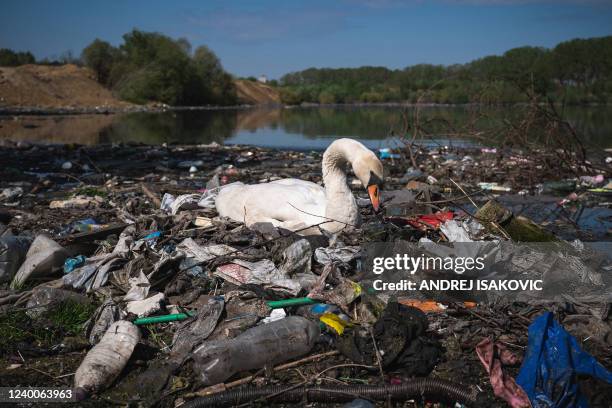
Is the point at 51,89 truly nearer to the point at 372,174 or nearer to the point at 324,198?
the point at 324,198

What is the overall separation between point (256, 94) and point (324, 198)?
414ft

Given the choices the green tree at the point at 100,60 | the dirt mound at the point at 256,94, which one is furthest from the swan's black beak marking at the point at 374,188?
the dirt mound at the point at 256,94

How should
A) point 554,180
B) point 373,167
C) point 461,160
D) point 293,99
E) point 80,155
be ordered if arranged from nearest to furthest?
point 373,167 < point 554,180 < point 461,160 < point 80,155 < point 293,99

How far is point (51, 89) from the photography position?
6981cm

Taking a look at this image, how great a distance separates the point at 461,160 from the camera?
13805 millimetres

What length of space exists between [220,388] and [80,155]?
45.3 feet

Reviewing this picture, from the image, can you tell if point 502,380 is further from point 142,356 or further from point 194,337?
point 142,356

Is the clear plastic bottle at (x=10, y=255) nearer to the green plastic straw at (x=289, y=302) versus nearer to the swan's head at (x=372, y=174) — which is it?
the green plastic straw at (x=289, y=302)

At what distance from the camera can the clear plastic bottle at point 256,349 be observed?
11.6ft

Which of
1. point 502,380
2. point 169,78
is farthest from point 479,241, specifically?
point 169,78

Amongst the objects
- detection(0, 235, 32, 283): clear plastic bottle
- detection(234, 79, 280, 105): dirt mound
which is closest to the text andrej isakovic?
detection(0, 235, 32, 283): clear plastic bottle

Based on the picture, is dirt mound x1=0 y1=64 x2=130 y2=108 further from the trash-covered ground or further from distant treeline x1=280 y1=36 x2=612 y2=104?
the trash-covered ground

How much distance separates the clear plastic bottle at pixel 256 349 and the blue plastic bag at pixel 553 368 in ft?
5.04

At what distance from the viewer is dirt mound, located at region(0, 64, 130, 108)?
62.8 meters
